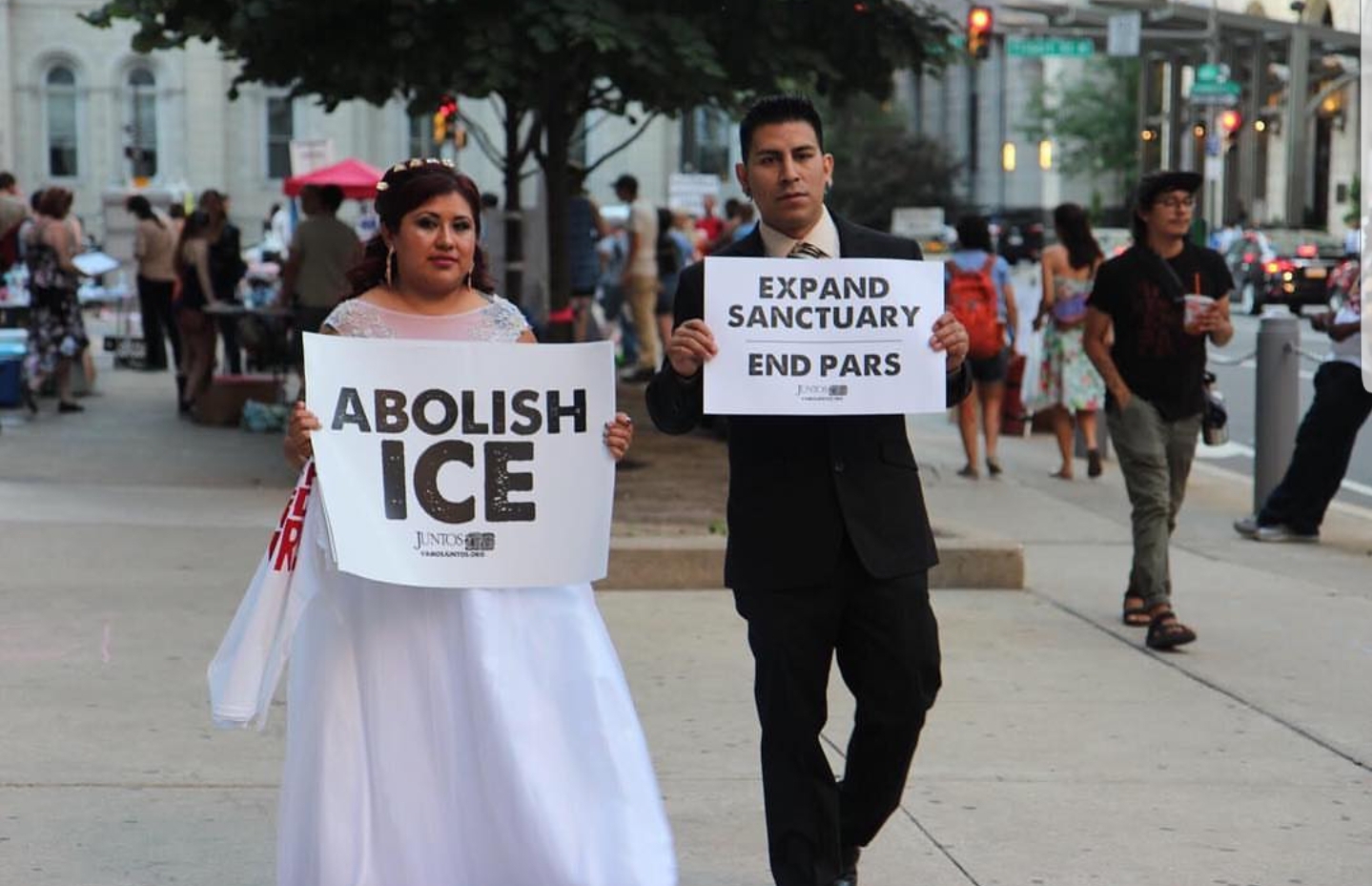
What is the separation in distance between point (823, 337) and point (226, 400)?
1322 centimetres

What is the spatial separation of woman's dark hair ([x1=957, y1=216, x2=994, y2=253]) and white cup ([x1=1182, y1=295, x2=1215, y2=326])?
609 centimetres

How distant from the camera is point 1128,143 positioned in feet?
230

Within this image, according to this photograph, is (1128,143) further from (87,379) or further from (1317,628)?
(1317,628)

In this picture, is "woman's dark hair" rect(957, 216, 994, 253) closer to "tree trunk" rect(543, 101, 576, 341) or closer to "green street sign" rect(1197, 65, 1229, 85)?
"tree trunk" rect(543, 101, 576, 341)

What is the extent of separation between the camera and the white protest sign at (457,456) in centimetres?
492

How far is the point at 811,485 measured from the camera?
509 cm

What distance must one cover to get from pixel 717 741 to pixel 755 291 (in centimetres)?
251

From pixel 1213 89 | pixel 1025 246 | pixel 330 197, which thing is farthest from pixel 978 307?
pixel 1213 89

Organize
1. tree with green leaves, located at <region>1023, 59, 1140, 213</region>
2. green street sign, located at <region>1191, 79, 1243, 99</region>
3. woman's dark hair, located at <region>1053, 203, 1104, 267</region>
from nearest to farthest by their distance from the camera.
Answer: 1. woman's dark hair, located at <region>1053, 203, 1104, 267</region>
2. green street sign, located at <region>1191, 79, 1243, 99</region>
3. tree with green leaves, located at <region>1023, 59, 1140, 213</region>

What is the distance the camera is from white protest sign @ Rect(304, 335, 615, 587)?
4922 millimetres

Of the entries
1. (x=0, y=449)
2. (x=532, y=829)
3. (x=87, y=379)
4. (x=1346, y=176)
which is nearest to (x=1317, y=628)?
(x=532, y=829)

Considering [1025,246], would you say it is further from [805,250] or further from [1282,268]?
[805,250]

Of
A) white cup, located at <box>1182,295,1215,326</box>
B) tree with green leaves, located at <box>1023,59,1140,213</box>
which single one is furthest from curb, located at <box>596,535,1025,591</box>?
tree with green leaves, located at <box>1023,59,1140,213</box>

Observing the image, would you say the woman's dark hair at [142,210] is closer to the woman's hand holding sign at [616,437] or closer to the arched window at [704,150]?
the woman's hand holding sign at [616,437]
